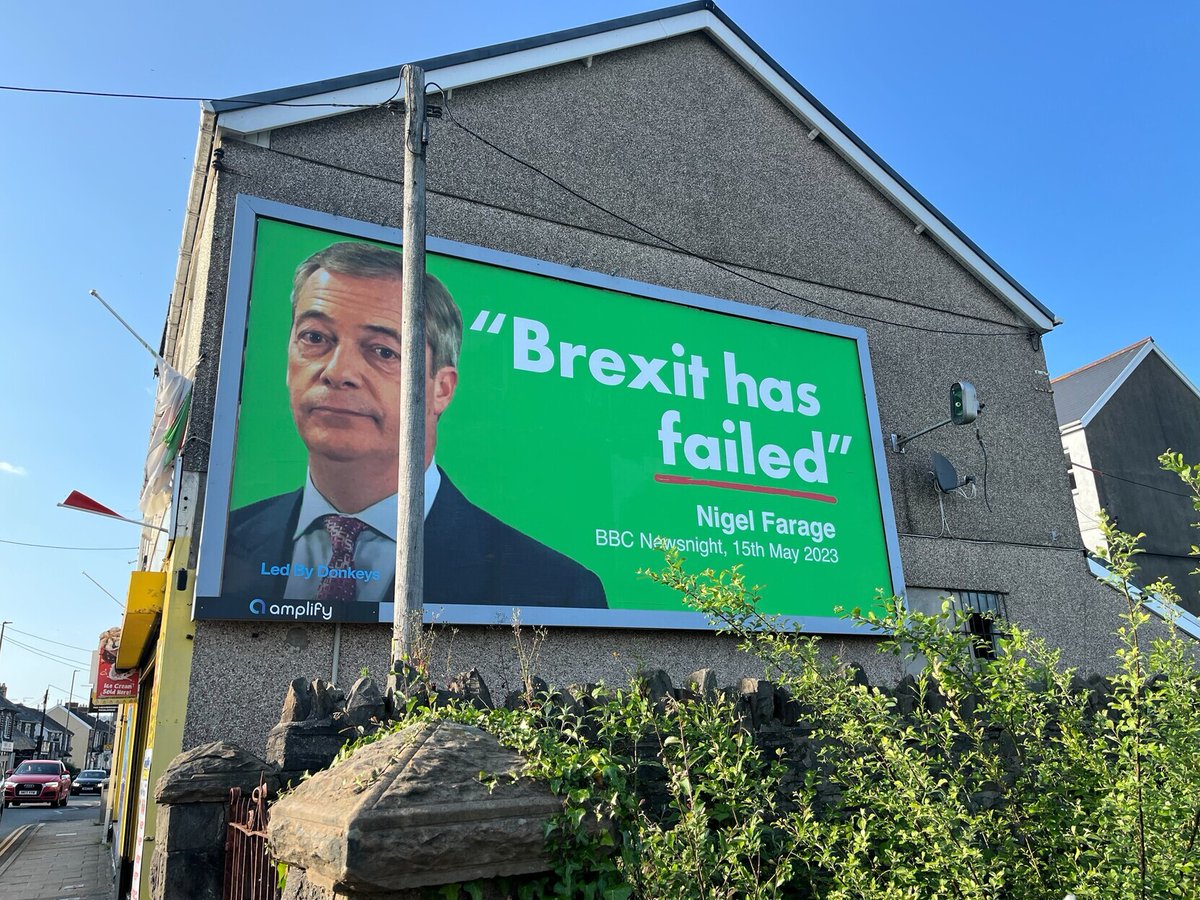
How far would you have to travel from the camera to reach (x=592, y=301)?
1016 cm

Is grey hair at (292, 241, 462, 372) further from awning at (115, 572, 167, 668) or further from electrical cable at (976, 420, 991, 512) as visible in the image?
electrical cable at (976, 420, 991, 512)

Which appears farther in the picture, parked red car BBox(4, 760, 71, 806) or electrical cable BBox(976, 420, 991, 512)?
parked red car BBox(4, 760, 71, 806)

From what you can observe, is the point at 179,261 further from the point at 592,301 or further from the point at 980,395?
the point at 980,395

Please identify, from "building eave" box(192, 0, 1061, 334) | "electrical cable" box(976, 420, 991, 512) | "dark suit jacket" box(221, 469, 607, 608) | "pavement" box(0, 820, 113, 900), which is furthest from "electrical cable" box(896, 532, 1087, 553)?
"pavement" box(0, 820, 113, 900)

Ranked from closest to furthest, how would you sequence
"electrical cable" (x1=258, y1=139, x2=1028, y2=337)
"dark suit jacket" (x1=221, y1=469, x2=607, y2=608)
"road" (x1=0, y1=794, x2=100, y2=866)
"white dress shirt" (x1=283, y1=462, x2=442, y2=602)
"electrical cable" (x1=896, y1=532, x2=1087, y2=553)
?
"dark suit jacket" (x1=221, y1=469, x2=607, y2=608) < "white dress shirt" (x1=283, y1=462, x2=442, y2=602) < "electrical cable" (x1=258, y1=139, x2=1028, y2=337) < "electrical cable" (x1=896, y1=532, x2=1087, y2=553) < "road" (x1=0, y1=794, x2=100, y2=866)

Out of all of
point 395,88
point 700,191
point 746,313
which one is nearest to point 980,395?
point 746,313

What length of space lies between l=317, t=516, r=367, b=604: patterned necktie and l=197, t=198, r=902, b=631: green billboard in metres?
0.02

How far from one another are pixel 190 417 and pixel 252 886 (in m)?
5.13

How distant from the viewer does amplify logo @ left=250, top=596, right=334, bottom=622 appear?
739cm

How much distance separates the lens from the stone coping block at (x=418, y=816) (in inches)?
82.4

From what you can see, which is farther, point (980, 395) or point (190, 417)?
point (980, 395)

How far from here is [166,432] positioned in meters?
8.69

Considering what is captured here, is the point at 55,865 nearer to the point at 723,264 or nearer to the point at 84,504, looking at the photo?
the point at 84,504

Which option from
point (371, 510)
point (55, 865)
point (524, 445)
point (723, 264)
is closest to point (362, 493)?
point (371, 510)
